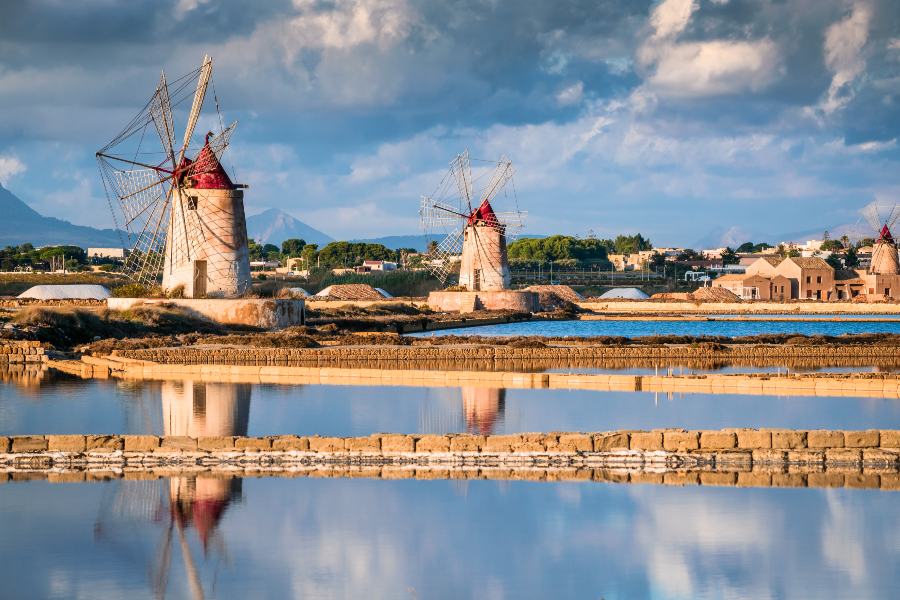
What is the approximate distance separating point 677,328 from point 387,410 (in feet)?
95.0

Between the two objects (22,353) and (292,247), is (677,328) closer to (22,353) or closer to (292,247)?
(22,353)

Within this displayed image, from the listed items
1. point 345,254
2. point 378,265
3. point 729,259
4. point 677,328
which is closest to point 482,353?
point 677,328

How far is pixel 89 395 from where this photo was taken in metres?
18.8

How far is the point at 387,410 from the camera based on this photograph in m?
16.8

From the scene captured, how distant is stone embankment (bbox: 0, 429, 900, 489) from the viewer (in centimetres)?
1177

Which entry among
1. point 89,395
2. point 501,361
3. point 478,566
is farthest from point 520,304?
point 478,566

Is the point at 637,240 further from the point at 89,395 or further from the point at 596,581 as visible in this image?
the point at 596,581

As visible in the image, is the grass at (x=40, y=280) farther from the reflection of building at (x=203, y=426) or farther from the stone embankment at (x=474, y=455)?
the stone embankment at (x=474, y=455)

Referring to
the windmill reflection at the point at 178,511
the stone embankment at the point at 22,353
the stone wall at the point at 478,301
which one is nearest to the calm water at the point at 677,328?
the stone wall at the point at 478,301

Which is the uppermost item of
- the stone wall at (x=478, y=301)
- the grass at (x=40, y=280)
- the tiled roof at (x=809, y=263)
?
the tiled roof at (x=809, y=263)

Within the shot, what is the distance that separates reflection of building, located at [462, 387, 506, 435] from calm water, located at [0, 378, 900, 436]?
1cm

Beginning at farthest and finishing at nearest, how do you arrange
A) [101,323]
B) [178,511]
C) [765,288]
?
[765,288] → [101,323] → [178,511]

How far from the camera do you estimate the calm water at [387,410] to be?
48.9 ft

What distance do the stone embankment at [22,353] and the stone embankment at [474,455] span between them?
524 inches
